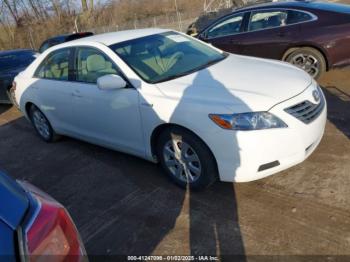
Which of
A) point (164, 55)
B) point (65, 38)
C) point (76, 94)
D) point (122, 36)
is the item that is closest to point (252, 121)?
point (164, 55)

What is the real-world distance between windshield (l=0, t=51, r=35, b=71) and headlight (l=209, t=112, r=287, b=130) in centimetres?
750

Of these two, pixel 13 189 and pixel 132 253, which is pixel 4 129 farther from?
pixel 13 189

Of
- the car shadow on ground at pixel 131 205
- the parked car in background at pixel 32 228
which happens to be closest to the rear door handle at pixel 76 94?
the car shadow on ground at pixel 131 205

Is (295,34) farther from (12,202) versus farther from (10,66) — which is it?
(10,66)

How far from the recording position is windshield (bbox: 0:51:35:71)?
9.03 metres

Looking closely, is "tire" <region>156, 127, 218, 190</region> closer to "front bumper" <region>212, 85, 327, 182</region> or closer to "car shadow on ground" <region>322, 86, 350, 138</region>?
"front bumper" <region>212, 85, 327, 182</region>

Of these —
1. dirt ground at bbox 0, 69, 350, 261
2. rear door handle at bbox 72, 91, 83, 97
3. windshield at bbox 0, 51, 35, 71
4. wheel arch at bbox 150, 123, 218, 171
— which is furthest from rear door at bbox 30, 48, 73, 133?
windshield at bbox 0, 51, 35, 71

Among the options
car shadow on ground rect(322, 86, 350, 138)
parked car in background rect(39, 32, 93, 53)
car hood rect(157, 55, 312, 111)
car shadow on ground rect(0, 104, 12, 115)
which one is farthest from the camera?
parked car in background rect(39, 32, 93, 53)

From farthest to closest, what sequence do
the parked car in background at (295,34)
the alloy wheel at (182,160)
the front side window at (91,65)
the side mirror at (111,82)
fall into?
1. the parked car in background at (295,34)
2. the front side window at (91,65)
3. the side mirror at (111,82)
4. the alloy wheel at (182,160)

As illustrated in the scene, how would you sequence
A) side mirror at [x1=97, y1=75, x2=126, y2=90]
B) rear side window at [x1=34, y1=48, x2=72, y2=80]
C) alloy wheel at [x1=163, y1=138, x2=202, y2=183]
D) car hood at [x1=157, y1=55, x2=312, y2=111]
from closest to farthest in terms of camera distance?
1. car hood at [x1=157, y1=55, x2=312, y2=111]
2. alloy wheel at [x1=163, y1=138, x2=202, y2=183]
3. side mirror at [x1=97, y1=75, x2=126, y2=90]
4. rear side window at [x1=34, y1=48, x2=72, y2=80]

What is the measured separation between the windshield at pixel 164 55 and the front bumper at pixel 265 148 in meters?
1.11

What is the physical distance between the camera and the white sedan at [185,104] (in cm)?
311

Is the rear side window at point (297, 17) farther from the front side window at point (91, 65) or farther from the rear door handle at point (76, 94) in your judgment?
the rear door handle at point (76, 94)

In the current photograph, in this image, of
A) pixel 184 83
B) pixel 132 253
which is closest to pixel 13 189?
pixel 132 253
